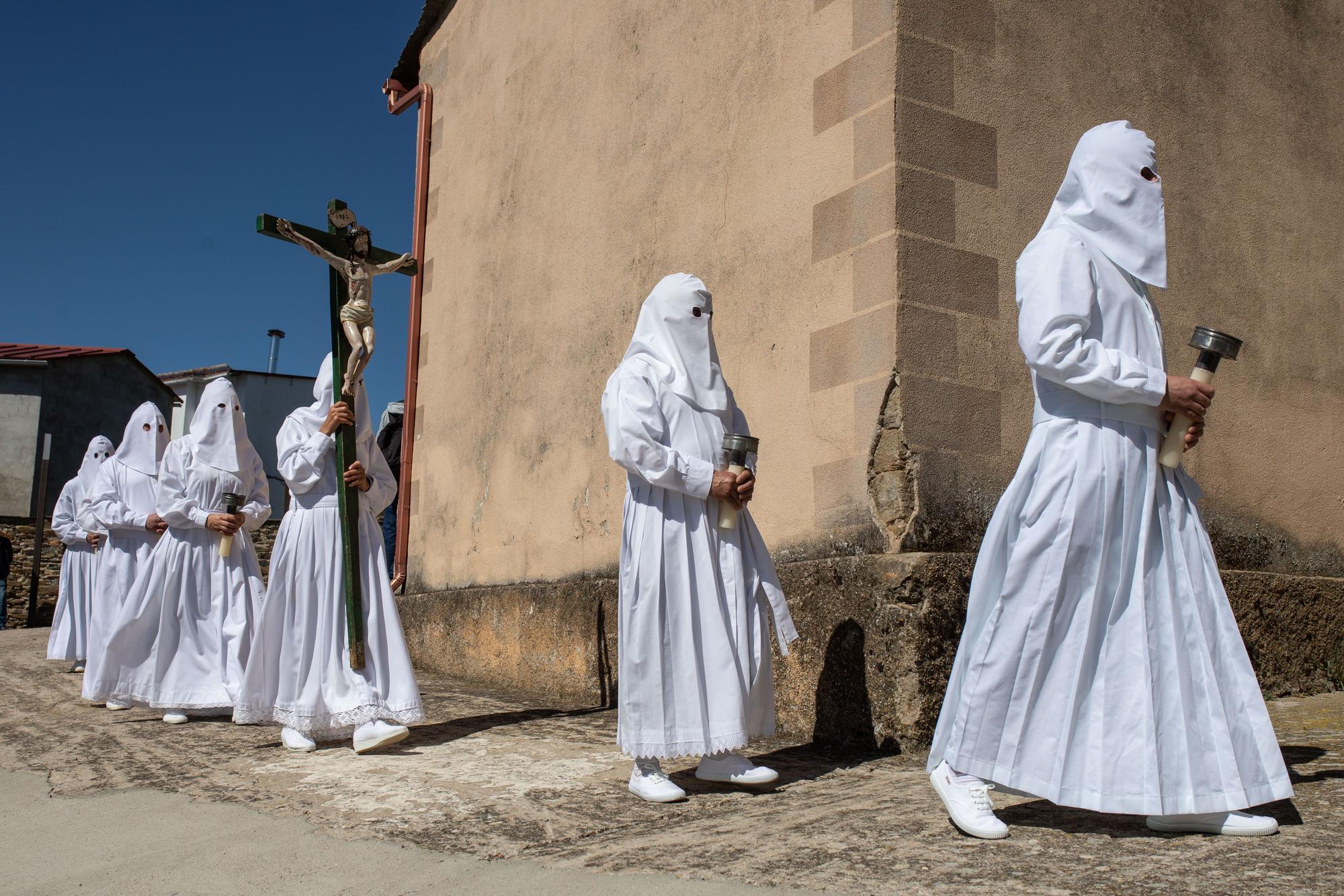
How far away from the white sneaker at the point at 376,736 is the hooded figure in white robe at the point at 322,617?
0.03 m

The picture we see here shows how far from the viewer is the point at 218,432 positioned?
24.2 ft

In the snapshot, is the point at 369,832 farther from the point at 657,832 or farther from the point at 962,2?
the point at 962,2

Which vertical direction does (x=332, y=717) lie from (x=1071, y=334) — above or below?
below

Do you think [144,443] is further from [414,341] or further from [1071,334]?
[1071,334]

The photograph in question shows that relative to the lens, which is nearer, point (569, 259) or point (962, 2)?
point (962, 2)

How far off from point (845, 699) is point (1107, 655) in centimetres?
181

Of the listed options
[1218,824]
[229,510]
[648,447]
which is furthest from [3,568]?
[1218,824]

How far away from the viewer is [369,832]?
3.69 m

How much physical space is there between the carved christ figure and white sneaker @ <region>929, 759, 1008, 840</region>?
3.58m

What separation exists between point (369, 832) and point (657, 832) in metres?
0.92

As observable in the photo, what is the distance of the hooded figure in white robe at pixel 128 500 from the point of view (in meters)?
8.73

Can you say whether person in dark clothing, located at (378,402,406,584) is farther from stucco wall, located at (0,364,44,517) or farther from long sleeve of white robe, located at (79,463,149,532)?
stucco wall, located at (0,364,44,517)

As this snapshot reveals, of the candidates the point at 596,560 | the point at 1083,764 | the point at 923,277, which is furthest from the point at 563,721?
the point at 1083,764

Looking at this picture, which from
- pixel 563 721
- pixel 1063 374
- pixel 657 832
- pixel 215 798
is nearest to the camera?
pixel 1063 374
